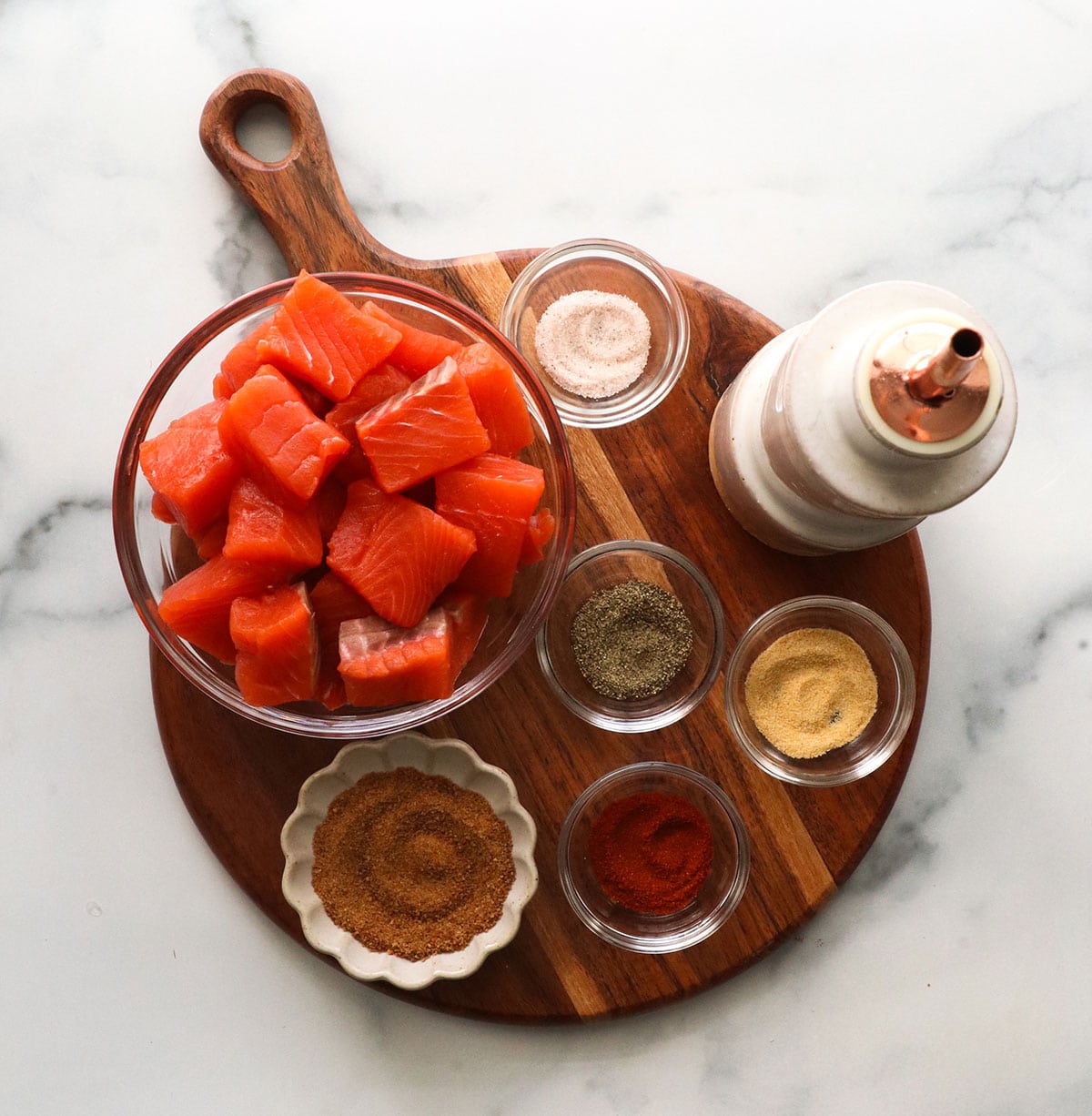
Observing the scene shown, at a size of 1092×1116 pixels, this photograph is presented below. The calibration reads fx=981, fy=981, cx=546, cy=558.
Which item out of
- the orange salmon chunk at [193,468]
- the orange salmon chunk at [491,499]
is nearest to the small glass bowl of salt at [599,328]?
the orange salmon chunk at [491,499]

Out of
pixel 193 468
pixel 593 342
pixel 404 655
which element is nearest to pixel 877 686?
pixel 593 342

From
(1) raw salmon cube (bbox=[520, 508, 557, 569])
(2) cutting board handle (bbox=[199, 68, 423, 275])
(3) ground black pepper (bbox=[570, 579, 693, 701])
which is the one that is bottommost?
(3) ground black pepper (bbox=[570, 579, 693, 701])

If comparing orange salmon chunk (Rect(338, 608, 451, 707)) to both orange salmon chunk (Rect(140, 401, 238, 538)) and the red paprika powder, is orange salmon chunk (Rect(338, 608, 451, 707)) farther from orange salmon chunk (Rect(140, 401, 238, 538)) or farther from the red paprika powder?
the red paprika powder

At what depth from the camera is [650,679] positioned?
73.5 inches

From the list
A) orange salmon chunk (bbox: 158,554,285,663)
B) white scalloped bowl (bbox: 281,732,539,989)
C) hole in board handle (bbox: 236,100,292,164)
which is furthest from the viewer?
hole in board handle (bbox: 236,100,292,164)

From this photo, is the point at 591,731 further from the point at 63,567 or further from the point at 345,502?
the point at 63,567

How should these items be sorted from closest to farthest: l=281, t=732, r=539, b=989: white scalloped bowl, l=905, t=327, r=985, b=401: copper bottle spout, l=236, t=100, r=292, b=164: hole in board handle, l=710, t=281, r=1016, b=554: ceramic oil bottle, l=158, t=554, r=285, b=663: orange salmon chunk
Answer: l=905, t=327, r=985, b=401: copper bottle spout < l=710, t=281, r=1016, b=554: ceramic oil bottle < l=158, t=554, r=285, b=663: orange salmon chunk < l=281, t=732, r=539, b=989: white scalloped bowl < l=236, t=100, r=292, b=164: hole in board handle

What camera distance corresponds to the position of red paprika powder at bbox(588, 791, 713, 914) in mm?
1890

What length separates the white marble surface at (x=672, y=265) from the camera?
2008 mm

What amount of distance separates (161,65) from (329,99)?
351 millimetres

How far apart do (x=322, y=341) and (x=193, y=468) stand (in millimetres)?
269

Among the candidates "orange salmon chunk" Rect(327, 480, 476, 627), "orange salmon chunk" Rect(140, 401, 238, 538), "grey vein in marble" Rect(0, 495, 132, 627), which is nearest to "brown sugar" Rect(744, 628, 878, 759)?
"orange salmon chunk" Rect(327, 480, 476, 627)

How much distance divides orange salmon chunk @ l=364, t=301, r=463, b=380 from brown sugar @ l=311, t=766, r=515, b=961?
2.55 feet

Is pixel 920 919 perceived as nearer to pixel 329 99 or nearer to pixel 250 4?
pixel 329 99
